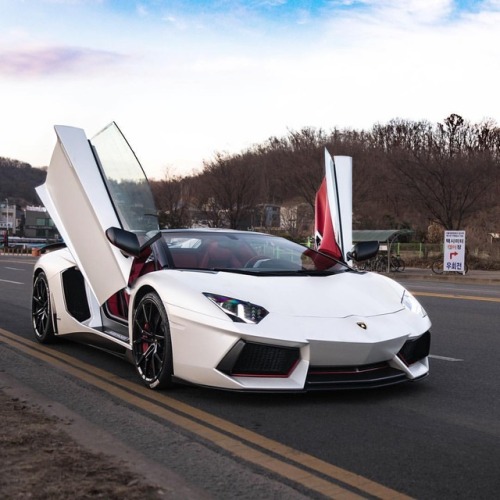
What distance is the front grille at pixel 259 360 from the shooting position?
15.0 feet

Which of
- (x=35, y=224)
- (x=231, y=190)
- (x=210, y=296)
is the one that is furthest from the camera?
(x=35, y=224)

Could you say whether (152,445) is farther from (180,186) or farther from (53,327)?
(180,186)

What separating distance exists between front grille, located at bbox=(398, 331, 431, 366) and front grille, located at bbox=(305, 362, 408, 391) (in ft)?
0.67

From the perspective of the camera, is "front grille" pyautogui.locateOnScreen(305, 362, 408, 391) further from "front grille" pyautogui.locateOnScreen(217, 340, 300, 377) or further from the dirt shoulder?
the dirt shoulder

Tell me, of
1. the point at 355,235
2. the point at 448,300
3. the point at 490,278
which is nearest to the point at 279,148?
the point at 355,235

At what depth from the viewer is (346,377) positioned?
15.4 feet

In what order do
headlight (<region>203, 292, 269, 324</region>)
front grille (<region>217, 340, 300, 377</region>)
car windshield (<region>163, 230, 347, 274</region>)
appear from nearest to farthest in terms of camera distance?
front grille (<region>217, 340, 300, 377</region>), headlight (<region>203, 292, 269, 324</region>), car windshield (<region>163, 230, 347, 274</region>)

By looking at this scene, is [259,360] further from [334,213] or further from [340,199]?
[340,199]

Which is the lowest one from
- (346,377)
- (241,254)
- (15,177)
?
(346,377)

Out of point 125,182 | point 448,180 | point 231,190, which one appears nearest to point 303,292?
point 125,182

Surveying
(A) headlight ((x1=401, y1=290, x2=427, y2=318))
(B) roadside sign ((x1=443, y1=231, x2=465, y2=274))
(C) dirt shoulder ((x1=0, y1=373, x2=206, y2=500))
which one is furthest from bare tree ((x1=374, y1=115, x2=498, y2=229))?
(C) dirt shoulder ((x1=0, y1=373, x2=206, y2=500))

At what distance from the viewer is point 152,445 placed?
3.90 m

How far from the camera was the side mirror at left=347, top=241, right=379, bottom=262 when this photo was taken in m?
6.32

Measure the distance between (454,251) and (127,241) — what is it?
23357mm
